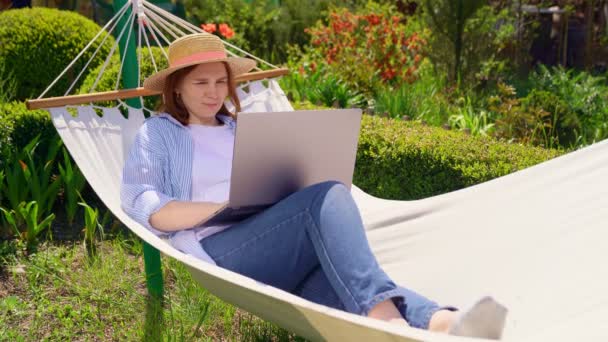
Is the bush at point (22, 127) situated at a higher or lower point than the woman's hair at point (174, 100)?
lower

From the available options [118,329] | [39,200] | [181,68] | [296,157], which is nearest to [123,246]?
[39,200]

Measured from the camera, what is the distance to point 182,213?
217cm

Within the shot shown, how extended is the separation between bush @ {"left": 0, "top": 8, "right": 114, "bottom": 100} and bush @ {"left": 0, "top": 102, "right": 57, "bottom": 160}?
39.0 inches

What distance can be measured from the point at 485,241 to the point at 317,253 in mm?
641

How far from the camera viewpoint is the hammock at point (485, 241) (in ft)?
6.16

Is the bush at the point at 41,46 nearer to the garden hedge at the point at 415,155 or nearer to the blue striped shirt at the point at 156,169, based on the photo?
the garden hedge at the point at 415,155

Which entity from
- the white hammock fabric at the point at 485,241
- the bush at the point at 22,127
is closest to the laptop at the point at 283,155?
the white hammock fabric at the point at 485,241

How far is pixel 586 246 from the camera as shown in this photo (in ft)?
7.09

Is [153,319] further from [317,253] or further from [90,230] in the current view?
[317,253]

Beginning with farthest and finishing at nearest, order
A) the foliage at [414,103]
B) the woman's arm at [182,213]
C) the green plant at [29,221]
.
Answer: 1. the foliage at [414,103]
2. the green plant at [29,221]
3. the woman's arm at [182,213]

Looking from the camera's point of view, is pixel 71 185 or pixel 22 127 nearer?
pixel 71 185

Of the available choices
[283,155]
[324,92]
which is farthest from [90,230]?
[324,92]

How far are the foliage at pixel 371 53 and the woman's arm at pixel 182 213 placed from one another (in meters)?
3.49

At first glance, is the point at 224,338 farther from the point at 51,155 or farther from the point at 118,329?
the point at 51,155
